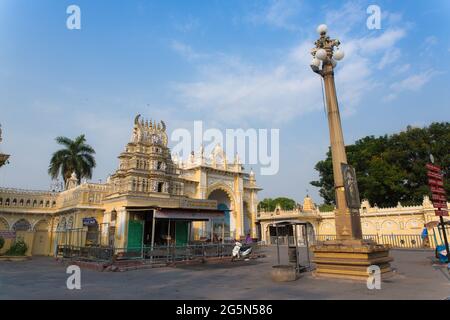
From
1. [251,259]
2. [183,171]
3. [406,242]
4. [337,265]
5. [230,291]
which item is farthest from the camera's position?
[183,171]

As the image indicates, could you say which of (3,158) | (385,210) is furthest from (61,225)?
(385,210)

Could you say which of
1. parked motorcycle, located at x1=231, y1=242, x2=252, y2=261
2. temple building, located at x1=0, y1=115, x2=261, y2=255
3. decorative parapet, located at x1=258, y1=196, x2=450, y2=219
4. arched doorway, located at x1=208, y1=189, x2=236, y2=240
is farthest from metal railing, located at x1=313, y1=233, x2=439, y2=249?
arched doorway, located at x1=208, y1=189, x2=236, y2=240

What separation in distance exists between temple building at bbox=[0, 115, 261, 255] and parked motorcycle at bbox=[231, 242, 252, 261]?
9.96 feet

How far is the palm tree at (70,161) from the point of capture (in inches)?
1475

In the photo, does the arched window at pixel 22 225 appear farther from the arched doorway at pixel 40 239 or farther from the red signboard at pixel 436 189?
the red signboard at pixel 436 189

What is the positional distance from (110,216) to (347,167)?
22.1 meters

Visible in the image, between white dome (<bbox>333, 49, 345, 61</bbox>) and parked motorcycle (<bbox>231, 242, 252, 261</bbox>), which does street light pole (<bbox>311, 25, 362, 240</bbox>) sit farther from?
parked motorcycle (<bbox>231, 242, 252, 261</bbox>)

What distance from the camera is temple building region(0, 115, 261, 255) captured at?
2452 cm

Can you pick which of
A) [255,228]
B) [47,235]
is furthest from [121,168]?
[255,228]

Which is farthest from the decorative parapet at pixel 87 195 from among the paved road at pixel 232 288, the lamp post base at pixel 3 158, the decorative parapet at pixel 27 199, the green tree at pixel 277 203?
the green tree at pixel 277 203

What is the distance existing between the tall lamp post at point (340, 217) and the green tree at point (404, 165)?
25840 millimetres

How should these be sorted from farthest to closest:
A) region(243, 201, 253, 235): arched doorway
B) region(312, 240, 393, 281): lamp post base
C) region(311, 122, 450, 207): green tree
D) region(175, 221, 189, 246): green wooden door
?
region(243, 201, 253, 235): arched doorway < region(311, 122, 450, 207): green tree < region(175, 221, 189, 246): green wooden door < region(312, 240, 393, 281): lamp post base

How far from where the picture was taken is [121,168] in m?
28.8
